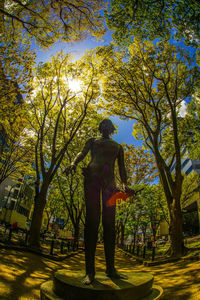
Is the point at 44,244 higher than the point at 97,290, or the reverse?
the point at 97,290

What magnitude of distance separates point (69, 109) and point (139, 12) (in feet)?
26.9

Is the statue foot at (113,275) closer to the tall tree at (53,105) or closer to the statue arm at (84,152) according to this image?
the statue arm at (84,152)

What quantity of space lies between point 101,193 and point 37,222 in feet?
29.4

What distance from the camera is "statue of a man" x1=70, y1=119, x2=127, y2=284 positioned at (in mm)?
3209

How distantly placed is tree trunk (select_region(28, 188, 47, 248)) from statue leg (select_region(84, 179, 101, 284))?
8.71 m

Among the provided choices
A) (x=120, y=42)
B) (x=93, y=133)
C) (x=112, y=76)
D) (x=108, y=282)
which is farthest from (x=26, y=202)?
(x=108, y=282)

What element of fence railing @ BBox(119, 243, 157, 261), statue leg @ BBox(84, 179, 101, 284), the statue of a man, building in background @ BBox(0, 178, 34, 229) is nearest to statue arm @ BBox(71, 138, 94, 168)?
the statue of a man

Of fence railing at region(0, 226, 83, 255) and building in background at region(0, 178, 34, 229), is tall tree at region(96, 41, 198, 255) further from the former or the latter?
building in background at region(0, 178, 34, 229)

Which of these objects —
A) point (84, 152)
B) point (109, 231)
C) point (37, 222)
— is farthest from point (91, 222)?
point (37, 222)

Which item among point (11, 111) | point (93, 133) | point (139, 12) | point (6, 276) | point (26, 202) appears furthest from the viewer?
point (26, 202)

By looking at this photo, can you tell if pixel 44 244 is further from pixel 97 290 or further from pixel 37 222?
pixel 97 290

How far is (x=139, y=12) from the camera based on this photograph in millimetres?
7207

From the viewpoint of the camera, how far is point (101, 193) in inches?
146

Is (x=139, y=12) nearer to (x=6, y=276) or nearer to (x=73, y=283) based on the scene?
(x=73, y=283)
